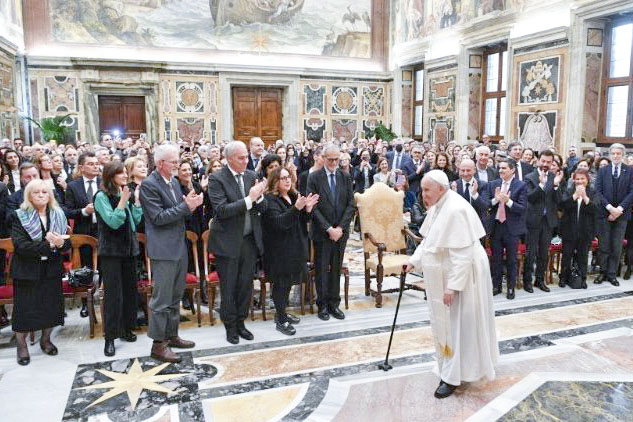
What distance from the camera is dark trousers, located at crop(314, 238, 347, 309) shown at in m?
5.30

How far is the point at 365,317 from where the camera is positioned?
17.8ft

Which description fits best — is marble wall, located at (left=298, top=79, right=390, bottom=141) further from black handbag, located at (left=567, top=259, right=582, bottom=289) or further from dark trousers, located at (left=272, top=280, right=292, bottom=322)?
dark trousers, located at (left=272, top=280, right=292, bottom=322)

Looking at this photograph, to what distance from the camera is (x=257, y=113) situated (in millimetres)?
16422

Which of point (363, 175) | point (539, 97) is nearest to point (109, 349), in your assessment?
point (363, 175)

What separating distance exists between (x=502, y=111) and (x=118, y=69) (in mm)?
10461

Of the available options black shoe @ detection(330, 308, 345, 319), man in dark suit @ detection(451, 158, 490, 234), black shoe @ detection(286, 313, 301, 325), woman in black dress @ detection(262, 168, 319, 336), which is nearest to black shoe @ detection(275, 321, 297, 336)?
woman in black dress @ detection(262, 168, 319, 336)

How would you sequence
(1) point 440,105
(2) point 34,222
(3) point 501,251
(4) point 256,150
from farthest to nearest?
1. (1) point 440,105
2. (4) point 256,150
3. (3) point 501,251
4. (2) point 34,222

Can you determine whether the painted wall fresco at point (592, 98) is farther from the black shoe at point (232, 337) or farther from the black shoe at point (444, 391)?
the black shoe at point (232, 337)

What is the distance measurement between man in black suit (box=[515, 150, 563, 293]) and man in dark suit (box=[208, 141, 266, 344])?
3.39 meters

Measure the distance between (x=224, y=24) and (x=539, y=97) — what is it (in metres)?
9.53

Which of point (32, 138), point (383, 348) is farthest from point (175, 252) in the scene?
point (32, 138)

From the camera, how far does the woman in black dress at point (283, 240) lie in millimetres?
4883

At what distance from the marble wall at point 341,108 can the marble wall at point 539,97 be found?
626 cm

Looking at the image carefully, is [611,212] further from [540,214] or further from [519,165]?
[519,165]
